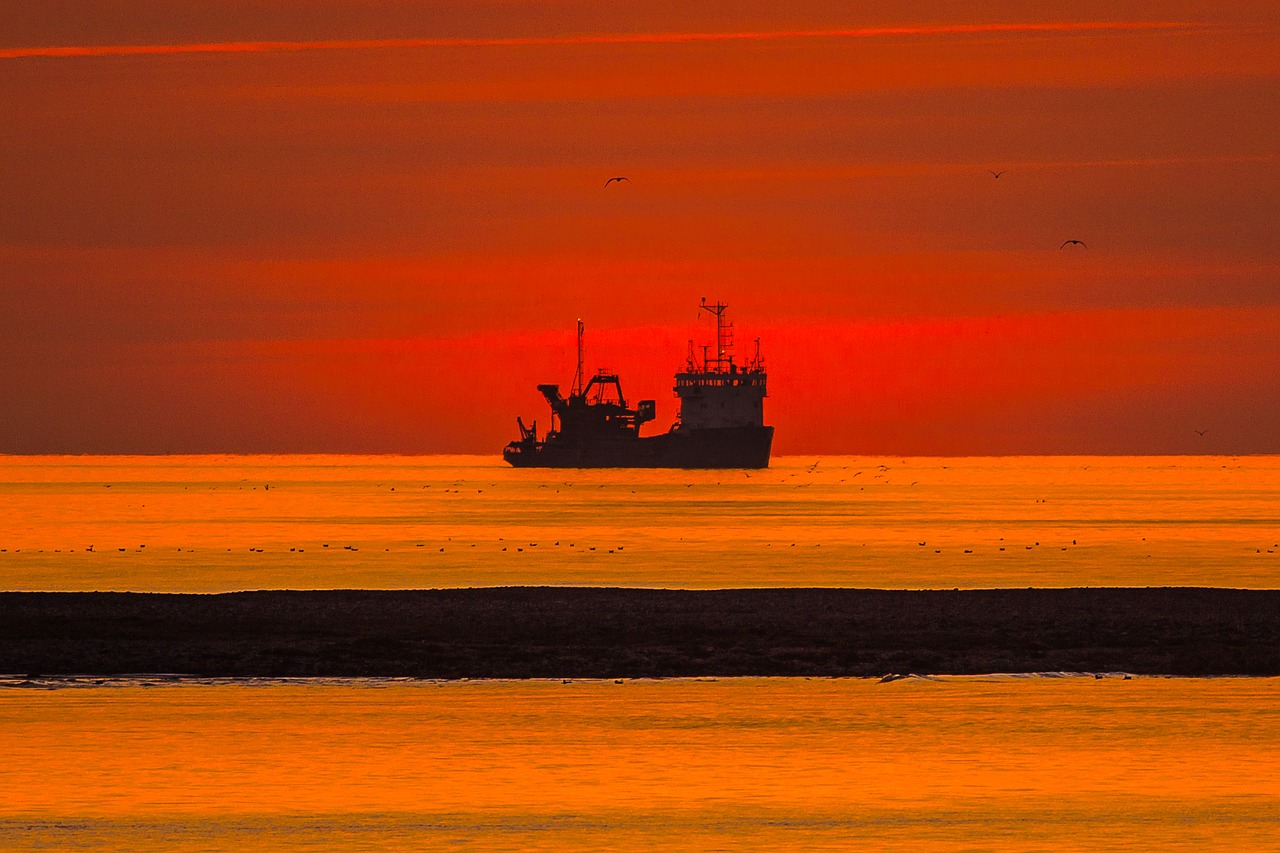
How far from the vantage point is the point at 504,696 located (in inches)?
922

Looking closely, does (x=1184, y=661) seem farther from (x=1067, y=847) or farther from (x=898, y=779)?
(x=1067, y=847)

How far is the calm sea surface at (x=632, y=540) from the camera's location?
46.9m

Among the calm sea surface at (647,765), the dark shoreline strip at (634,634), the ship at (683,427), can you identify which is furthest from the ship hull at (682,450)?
the calm sea surface at (647,765)

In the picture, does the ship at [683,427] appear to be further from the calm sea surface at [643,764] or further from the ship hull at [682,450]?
the calm sea surface at [643,764]

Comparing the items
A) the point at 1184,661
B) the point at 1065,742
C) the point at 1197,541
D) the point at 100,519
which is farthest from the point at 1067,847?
the point at 100,519

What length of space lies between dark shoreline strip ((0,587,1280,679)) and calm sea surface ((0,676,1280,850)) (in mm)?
1265

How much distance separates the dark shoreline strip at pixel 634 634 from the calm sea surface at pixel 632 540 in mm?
10103

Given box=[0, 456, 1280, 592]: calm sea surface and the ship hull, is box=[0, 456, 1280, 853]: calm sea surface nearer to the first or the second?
box=[0, 456, 1280, 592]: calm sea surface

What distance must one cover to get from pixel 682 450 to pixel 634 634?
159 metres

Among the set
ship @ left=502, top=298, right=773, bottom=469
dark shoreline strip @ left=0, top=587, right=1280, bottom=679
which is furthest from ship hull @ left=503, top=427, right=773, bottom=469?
dark shoreline strip @ left=0, top=587, right=1280, bottom=679

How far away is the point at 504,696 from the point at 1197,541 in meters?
49.7

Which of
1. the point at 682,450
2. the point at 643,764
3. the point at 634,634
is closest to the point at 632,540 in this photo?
the point at 634,634

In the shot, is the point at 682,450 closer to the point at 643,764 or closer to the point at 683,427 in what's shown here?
the point at 683,427

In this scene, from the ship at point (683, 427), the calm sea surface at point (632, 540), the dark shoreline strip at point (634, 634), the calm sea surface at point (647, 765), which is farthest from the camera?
the ship at point (683, 427)
